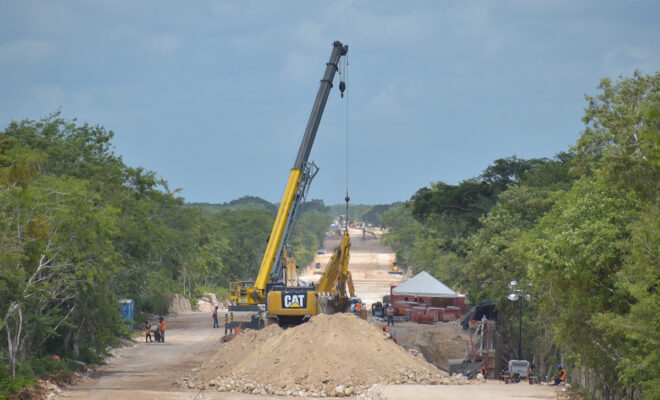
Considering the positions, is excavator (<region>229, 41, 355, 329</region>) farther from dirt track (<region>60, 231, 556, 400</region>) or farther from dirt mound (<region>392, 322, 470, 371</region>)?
dirt mound (<region>392, 322, 470, 371</region>)

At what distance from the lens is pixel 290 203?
40594 mm

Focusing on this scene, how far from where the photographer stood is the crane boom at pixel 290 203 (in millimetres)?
39750

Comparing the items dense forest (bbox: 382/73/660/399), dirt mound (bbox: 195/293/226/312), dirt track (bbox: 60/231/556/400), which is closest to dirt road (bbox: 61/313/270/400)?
dirt track (bbox: 60/231/556/400)

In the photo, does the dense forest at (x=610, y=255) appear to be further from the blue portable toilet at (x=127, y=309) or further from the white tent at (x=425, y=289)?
the blue portable toilet at (x=127, y=309)

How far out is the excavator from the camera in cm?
3859

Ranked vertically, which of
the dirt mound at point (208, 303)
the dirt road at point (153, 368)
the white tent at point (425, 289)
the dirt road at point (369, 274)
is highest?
the dirt road at point (369, 274)

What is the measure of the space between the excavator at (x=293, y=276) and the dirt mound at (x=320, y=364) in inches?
158

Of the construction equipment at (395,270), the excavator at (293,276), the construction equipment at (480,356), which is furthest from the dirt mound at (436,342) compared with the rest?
the construction equipment at (395,270)

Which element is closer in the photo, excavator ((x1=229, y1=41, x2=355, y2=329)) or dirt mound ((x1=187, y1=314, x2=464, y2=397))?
dirt mound ((x1=187, y1=314, x2=464, y2=397))

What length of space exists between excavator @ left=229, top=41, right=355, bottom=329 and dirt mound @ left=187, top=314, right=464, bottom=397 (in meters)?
4.02

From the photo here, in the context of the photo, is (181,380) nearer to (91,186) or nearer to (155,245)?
(91,186)

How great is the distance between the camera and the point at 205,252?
3575 inches

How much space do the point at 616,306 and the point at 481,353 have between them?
1628cm

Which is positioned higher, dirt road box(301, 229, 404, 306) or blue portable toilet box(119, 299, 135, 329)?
dirt road box(301, 229, 404, 306)
